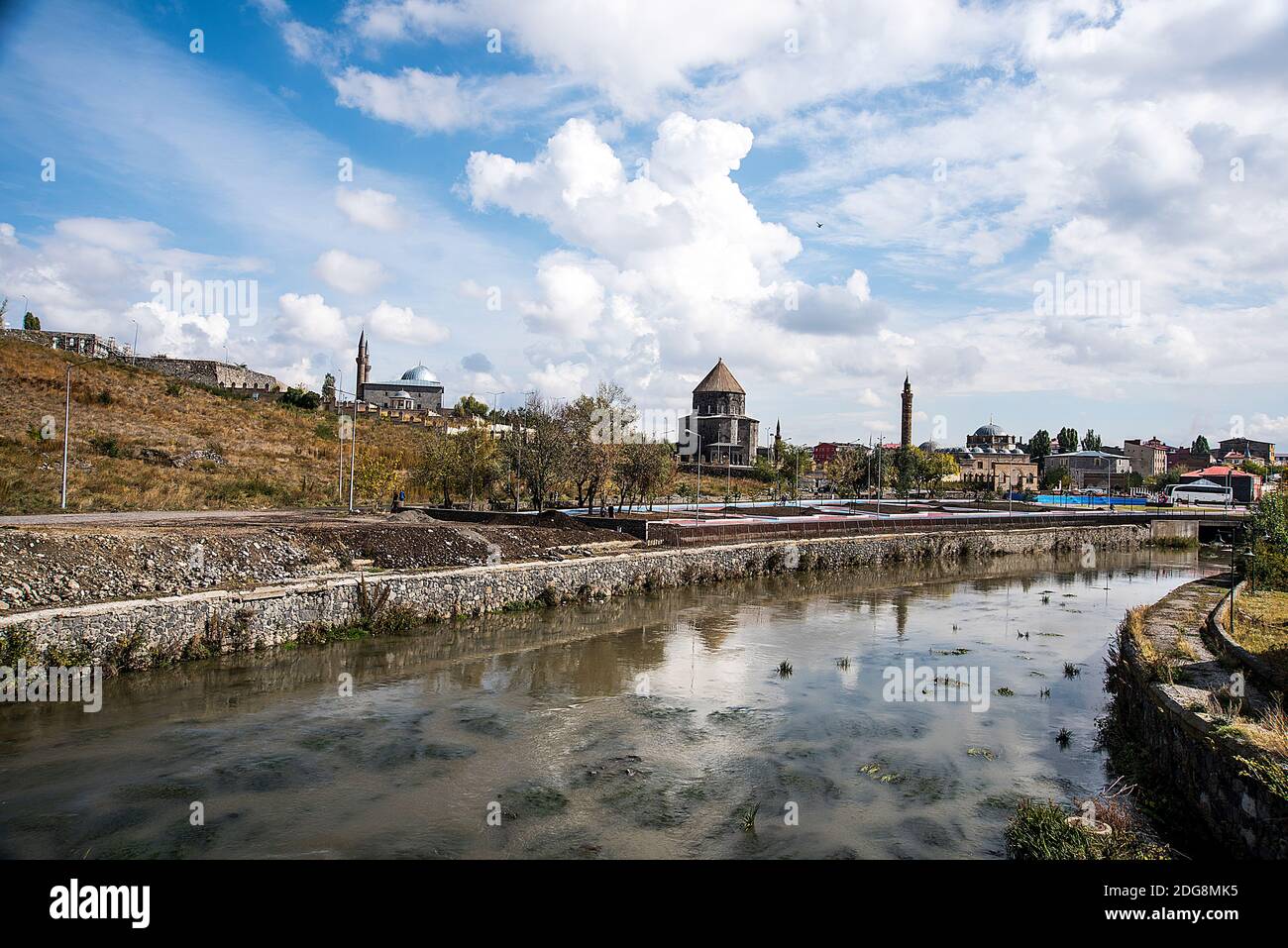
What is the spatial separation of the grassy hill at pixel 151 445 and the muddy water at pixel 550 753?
1875cm

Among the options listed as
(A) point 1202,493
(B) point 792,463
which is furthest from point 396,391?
(A) point 1202,493

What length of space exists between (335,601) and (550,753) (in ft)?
30.2

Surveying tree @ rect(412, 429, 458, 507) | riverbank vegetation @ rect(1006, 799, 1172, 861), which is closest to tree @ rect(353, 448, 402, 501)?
tree @ rect(412, 429, 458, 507)

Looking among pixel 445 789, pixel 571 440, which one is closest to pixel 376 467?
pixel 571 440

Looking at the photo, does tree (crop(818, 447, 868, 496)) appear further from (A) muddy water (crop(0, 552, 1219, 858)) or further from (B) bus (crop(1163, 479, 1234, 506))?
(A) muddy water (crop(0, 552, 1219, 858))

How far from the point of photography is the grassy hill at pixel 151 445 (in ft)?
107

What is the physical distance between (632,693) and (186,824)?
8.04m

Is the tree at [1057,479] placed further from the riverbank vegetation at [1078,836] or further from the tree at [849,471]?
the riverbank vegetation at [1078,836]

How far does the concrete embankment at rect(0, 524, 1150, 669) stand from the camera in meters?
14.0

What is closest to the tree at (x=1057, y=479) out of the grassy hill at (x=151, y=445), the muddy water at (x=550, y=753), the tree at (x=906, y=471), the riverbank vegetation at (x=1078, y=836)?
the tree at (x=906, y=471)

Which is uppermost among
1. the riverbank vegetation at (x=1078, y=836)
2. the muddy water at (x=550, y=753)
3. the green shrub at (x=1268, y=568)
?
the green shrub at (x=1268, y=568)

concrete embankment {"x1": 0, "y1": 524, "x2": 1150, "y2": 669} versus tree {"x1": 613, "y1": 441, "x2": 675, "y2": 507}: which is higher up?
tree {"x1": 613, "y1": 441, "x2": 675, "y2": 507}

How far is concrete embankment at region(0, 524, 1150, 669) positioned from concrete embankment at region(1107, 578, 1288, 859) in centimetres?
1496
